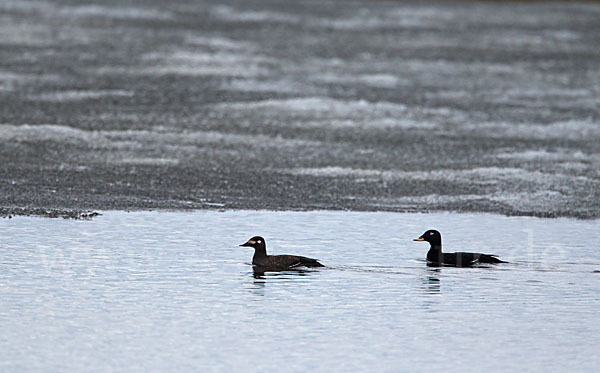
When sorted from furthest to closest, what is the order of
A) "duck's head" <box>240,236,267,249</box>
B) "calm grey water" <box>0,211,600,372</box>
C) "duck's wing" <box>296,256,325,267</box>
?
"duck's head" <box>240,236,267,249</box>
"duck's wing" <box>296,256,325,267</box>
"calm grey water" <box>0,211,600,372</box>

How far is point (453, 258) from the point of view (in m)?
11.5

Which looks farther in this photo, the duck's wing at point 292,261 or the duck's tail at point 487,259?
the duck's tail at point 487,259

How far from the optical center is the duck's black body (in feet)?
37.4

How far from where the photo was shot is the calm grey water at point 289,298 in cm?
816

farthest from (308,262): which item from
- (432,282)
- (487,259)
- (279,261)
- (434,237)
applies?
(487,259)

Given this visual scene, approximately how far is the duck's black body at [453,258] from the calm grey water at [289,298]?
0.54 ft

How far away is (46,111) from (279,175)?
20.4 ft

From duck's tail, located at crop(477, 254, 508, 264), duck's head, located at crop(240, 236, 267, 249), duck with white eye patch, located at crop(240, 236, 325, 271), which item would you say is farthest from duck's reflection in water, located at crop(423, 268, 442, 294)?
duck's head, located at crop(240, 236, 267, 249)

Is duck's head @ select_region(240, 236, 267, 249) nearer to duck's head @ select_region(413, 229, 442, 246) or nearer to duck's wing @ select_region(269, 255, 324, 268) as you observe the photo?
duck's wing @ select_region(269, 255, 324, 268)

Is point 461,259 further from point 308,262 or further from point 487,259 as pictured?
point 308,262


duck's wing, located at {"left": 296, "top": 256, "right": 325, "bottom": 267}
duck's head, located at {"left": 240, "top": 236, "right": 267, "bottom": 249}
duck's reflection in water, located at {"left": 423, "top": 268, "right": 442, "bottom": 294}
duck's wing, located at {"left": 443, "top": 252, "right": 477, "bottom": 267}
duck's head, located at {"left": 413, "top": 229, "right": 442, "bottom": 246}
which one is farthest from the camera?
duck's head, located at {"left": 413, "top": 229, "right": 442, "bottom": 246}

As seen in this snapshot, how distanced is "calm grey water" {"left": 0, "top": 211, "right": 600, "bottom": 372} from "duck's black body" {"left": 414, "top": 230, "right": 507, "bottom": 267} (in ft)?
0.54

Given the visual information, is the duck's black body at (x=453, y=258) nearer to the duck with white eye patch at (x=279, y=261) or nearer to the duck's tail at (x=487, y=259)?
the duck's tail at (x=487, y=259)

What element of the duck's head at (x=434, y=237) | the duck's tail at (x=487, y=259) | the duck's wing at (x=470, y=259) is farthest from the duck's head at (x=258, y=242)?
the duck's tail at (x=487, y=259)
